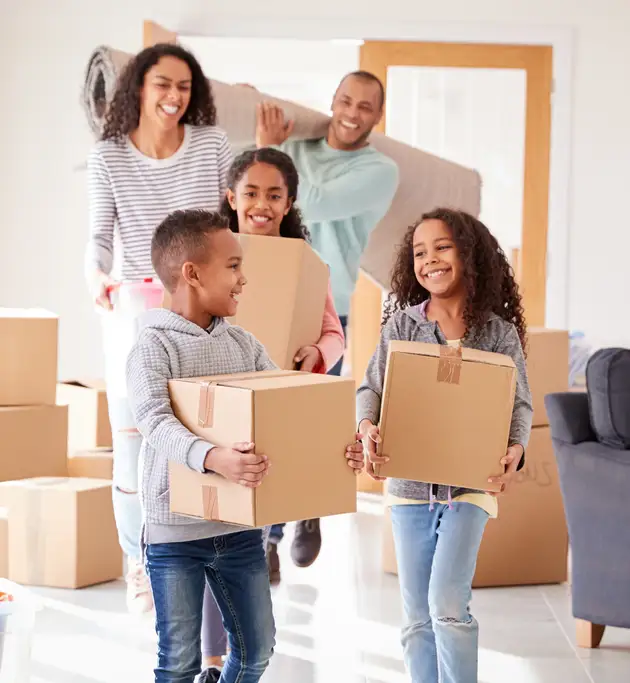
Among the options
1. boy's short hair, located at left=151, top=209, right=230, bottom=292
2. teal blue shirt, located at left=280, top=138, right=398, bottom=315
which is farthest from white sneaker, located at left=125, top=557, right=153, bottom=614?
boy's short hair, located at left=151, top=209, right=230, bottom=292

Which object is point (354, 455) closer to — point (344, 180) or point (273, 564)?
point (344, 180)

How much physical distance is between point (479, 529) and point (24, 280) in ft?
10.5

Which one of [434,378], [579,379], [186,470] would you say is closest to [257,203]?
[434,378]

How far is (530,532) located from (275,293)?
1517 millimetres

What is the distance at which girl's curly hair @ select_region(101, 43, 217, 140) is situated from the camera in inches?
99.1

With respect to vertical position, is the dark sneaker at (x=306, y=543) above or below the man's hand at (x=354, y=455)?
below

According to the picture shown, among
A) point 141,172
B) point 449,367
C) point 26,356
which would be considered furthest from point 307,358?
point 26,356

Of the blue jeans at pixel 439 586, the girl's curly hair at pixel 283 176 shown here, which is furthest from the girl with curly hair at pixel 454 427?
the girl's curly hair at pixel 283 176

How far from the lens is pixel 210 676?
7.02 feet

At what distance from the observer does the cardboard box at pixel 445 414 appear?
1.83 meters

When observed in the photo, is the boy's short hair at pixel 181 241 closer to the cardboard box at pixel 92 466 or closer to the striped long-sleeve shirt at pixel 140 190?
the striped long-sleeve shirt at pixel 140 190

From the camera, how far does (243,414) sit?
1.54 meters

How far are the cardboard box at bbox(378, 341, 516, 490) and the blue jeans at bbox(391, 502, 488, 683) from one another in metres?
0.10

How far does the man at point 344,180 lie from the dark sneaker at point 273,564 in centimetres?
3
